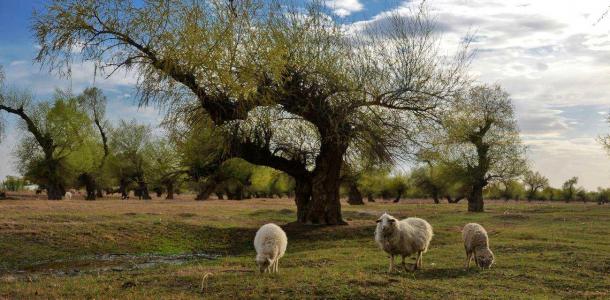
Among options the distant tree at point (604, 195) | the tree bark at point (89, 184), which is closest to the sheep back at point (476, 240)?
the tree bark at point (89, 184)

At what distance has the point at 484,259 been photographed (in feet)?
55.7

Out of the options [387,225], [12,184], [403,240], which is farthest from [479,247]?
[12,184]

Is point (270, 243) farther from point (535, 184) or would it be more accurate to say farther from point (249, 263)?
point (535, 184)

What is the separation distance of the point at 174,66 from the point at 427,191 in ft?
282

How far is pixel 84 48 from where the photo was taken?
22281 millimetres

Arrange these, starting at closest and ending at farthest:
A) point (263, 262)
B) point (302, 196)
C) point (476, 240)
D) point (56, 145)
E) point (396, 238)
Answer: point (263, 262) → point (396, 238) → point (476, 240) → point (302, 196) → point (56, 145)

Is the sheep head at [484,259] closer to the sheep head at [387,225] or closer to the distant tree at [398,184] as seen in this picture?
the sheep head at [387,225]

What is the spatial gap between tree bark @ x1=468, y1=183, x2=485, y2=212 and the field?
1963 centimetres

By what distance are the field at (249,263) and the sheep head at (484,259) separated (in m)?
0.33

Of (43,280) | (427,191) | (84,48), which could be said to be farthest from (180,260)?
(427,191)

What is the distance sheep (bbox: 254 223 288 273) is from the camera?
1497cm

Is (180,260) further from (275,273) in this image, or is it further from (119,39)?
(119,39)

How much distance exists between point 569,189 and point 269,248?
11670 centimetres

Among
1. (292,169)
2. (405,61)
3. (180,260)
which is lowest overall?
(180,260)
